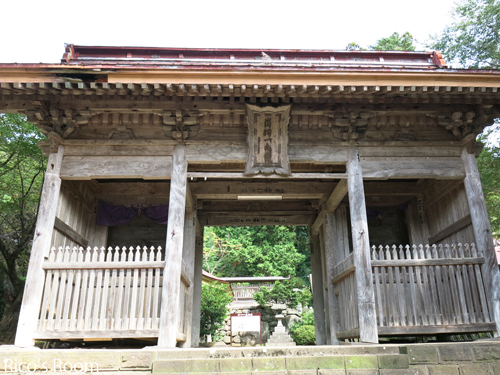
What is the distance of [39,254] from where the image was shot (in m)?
6.57

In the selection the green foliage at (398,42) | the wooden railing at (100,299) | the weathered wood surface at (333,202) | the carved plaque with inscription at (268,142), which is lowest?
the wooden railing at (100,299)

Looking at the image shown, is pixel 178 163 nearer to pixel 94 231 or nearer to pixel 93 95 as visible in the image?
pixel 93 95

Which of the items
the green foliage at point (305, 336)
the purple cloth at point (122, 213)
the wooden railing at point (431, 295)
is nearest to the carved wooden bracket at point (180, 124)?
the purple cloth at point (122, 213)

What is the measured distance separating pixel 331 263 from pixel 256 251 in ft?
71.0

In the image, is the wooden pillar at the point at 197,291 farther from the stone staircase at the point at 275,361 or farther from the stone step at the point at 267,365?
the stone step at the point at 267,365

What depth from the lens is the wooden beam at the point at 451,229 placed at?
25.0 ft

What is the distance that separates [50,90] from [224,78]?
293cm

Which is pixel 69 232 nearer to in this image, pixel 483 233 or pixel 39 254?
pixel 39 254

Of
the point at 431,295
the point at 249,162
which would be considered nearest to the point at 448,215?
the point at 431,295

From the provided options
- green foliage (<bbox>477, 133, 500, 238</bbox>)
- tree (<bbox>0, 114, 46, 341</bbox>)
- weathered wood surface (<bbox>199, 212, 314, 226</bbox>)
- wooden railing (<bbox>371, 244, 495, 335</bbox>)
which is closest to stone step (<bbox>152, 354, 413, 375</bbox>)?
wooden railing (<bbox>371, 244, 495, 335</bbox>)

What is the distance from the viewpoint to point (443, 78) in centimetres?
651

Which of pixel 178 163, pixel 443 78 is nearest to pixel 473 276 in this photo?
pixel 443 78

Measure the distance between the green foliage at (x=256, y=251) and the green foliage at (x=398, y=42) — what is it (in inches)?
652

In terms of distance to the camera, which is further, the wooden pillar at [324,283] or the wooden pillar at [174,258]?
the wooden pillar at [324,283]
